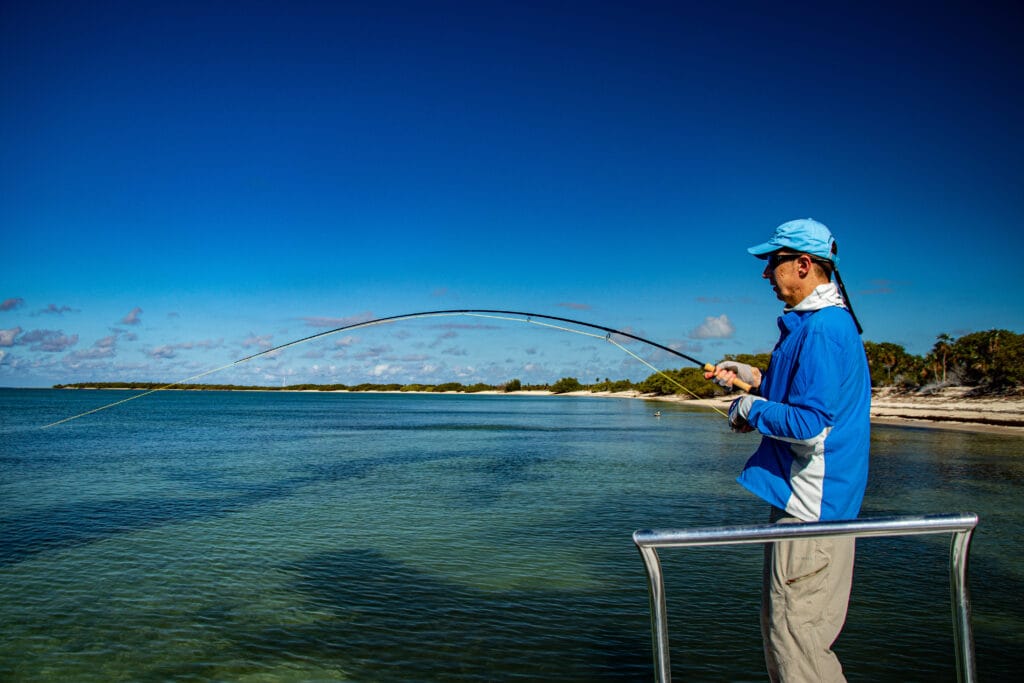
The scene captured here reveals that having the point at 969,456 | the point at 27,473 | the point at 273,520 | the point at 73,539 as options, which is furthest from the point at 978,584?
the point at 27,473

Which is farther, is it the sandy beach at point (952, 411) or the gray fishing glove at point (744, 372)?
the sandy beach at point (952, 411)

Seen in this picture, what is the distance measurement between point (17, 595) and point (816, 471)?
28.5ft

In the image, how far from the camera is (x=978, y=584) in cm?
805

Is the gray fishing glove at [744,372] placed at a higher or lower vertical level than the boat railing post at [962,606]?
higher

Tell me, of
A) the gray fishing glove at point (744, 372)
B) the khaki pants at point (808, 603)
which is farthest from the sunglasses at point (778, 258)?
the khaki pants at point (808, 603)

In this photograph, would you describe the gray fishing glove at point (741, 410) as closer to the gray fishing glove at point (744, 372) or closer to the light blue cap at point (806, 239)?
the gray fishing glove at point (744, 372)

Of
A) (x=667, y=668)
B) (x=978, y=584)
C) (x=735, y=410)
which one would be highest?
(x=735, y=410)

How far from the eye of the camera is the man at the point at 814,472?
105 inches

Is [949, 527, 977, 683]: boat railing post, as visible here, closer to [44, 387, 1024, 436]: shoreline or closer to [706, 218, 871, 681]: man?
[706, 218, 871, 681]: man

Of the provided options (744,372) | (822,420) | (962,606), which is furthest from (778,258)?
(962,606)

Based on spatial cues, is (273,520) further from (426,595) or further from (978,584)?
(978,584)

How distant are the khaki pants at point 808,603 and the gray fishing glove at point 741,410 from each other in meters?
0.47

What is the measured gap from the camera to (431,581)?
26.5 ft

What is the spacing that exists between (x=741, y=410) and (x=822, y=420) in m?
0.36
